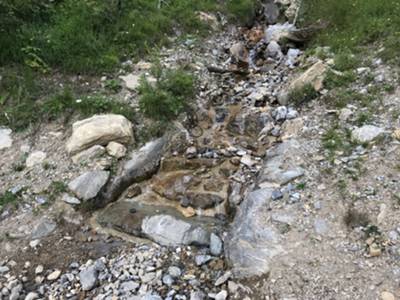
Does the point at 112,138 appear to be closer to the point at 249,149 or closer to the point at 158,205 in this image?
the point at 158,205

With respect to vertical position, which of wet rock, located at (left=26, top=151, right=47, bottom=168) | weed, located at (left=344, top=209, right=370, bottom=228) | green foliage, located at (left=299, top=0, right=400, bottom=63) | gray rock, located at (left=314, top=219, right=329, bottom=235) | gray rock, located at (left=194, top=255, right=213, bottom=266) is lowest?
wet rock, located at (left=26, top=151, right=47, bottom=168)

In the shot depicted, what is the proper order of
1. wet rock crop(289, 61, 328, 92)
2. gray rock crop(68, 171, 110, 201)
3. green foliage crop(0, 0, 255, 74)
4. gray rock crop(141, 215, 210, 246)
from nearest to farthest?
gray rock crop(141, 215, 210, 246) < gray rock crop(68, 171, 110, 201) < wet rock crop(289, 61, 328, 92) < green foliage crop(0, 0, 255, 74)

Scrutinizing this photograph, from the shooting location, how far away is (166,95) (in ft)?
27.5

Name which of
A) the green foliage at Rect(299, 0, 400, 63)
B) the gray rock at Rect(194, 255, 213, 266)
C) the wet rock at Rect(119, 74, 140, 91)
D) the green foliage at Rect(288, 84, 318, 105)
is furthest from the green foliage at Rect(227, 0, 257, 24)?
the gray rock at Rect(194, 255, 213, 266)

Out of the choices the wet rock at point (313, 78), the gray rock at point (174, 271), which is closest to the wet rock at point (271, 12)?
the wet rock at point (313, 78)

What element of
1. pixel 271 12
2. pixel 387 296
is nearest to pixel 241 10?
pixel 271 12

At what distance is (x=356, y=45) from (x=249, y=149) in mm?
3959

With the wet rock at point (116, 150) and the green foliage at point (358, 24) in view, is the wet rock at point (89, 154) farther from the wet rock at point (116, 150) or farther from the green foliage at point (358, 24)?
the green foliage at point (358, 24)

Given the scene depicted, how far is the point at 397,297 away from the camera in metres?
4.59

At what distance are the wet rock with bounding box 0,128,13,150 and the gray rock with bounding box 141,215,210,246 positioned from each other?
10.6ft

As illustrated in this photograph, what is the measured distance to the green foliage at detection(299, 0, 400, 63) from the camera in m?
9.36

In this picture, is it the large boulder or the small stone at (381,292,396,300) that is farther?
the large boulder

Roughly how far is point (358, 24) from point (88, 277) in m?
8.65

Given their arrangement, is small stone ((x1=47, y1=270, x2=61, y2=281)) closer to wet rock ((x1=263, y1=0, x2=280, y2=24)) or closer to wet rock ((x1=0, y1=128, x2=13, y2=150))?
wet rock ((x1=0, y1=128, x2=13, y2=150))
